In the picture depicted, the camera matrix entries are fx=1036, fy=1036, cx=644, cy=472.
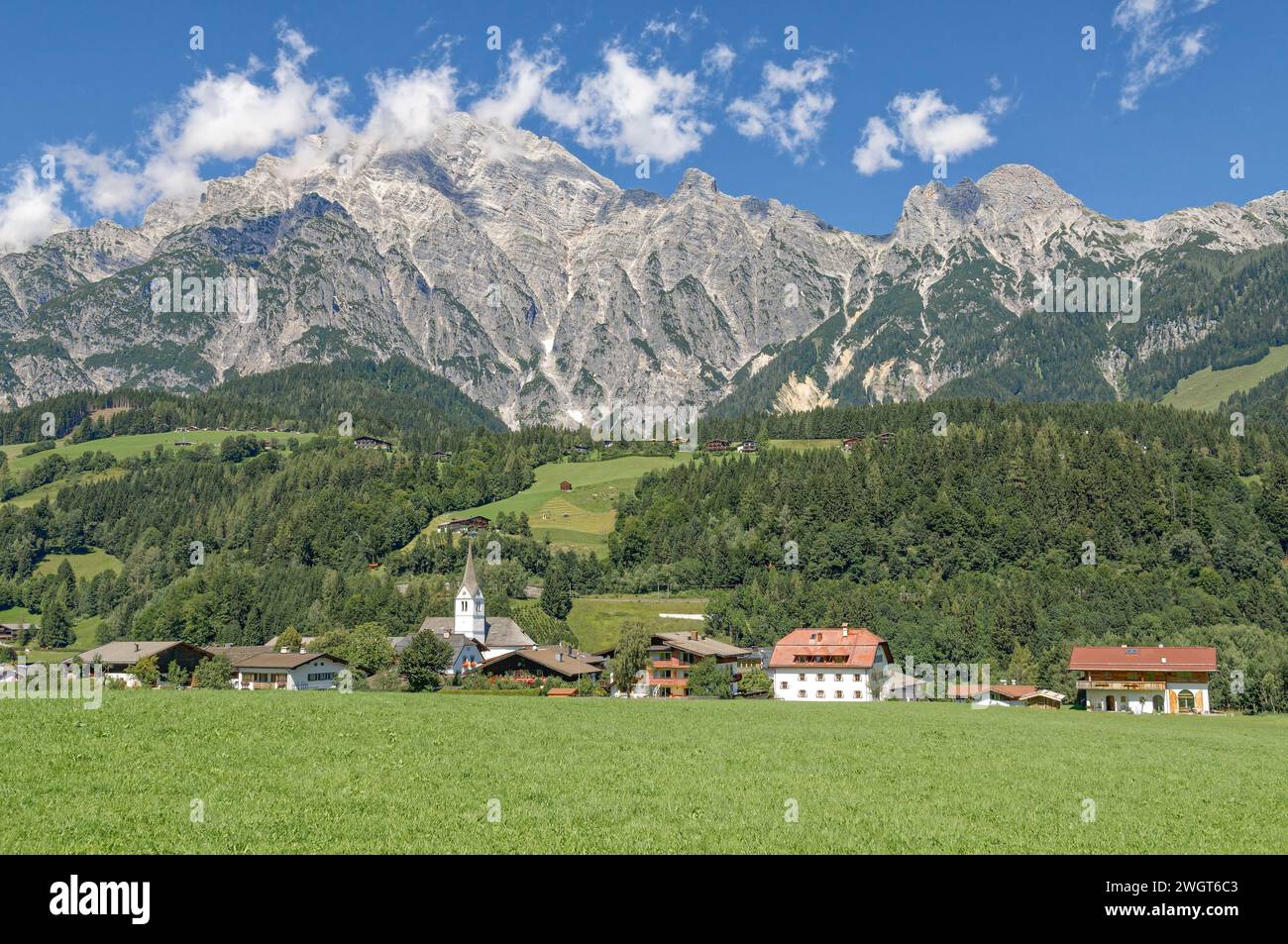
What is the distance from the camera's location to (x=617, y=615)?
17688cm

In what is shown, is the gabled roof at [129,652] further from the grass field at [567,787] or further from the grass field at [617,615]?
the grass field at [567,787]

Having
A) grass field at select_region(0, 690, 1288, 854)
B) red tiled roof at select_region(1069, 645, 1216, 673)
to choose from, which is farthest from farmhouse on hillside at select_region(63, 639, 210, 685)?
red tiled roof at select_region(1069, 645, 1216, 673)

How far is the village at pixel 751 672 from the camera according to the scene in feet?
368

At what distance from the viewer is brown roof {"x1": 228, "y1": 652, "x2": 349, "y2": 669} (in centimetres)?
12762

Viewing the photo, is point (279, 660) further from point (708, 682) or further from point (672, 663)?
point (708, 682)

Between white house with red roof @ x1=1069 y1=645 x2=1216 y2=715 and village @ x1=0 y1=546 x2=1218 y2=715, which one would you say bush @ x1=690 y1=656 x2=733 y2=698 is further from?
white house with red roof @ x1=1069 y1=645 x2=1216 y2=715

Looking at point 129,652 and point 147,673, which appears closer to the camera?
point 147,673

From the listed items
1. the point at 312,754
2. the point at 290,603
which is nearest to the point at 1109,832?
the point at 312,754

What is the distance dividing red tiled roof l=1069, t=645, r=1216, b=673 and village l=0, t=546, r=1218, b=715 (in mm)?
119

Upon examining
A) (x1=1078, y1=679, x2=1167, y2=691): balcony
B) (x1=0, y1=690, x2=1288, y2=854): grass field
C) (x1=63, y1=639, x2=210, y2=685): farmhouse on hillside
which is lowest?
(x1=1078, y1=679, x2=1167, y2=691): balcony

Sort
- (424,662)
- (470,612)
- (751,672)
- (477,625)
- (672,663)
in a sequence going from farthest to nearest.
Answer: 1. (477,625)
2. (470,612)
3. (672,663)
4. (751,672)
5. (424,662)

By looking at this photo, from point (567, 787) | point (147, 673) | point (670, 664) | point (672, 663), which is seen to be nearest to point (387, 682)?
point (147, 673)

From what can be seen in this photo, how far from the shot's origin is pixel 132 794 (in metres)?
24.8

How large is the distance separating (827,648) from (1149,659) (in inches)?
1413
